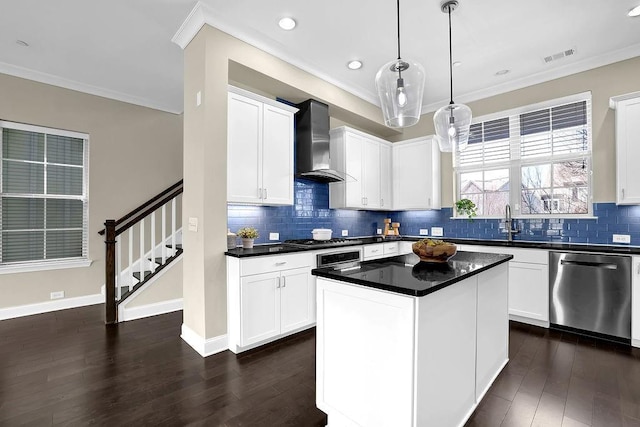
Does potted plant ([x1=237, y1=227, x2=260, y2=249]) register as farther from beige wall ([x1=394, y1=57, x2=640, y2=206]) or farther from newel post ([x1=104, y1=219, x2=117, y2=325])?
beige wall ([x1=394, y1=57, x2=640, y2=206])

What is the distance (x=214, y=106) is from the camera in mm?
2883

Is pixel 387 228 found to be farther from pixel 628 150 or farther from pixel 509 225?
pixel 628 150

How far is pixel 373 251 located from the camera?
4.18 m

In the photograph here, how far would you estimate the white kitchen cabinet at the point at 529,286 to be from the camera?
3.40m

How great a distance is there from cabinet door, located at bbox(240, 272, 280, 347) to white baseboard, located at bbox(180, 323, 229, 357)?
24 centimetres

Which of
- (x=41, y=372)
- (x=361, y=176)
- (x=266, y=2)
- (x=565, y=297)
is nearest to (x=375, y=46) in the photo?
(x=266, y=2)

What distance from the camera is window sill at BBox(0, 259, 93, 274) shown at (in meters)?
3.86

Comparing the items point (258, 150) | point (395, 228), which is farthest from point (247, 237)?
point (395, 228)

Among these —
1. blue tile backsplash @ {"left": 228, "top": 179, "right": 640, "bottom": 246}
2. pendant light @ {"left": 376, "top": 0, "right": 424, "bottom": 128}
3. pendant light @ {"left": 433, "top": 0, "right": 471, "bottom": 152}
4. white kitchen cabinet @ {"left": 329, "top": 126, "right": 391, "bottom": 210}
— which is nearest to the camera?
pendant light @ {"left": 376, "top": 0, "right": 424, "bottom": 128}

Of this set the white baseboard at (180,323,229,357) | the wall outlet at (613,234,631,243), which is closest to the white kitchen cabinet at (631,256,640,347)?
the wall outlet at (613,234,631,243)

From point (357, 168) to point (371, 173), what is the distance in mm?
353

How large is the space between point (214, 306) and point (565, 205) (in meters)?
4.36

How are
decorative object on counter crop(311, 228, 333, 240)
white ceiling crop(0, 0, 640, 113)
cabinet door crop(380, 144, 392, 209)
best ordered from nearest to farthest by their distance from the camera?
white ceiling crop(0, 0, 640, 113) < decorative object on counter crop(311, 228, 333, 240) < cabinet door crop(380, 144, 392, 209)

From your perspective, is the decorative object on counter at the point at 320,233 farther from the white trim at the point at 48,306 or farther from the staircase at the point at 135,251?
the white trim at the point at 48,306
